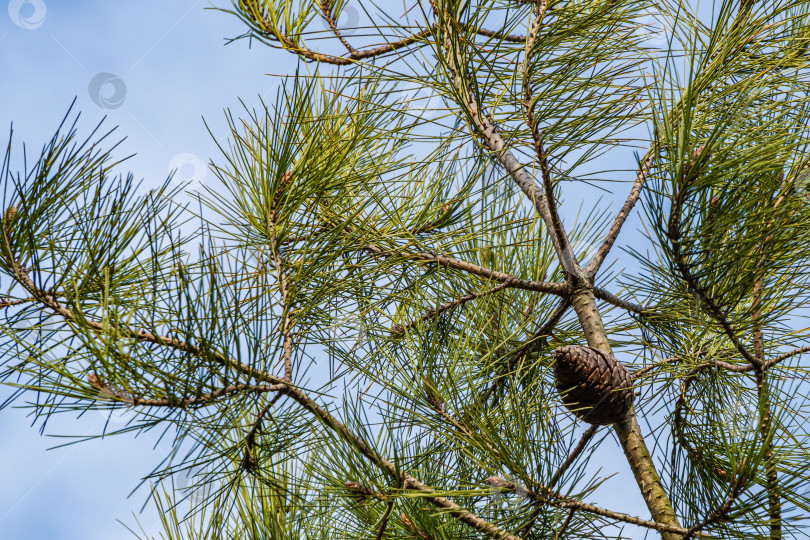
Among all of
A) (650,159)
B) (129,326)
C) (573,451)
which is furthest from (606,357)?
(129,326)

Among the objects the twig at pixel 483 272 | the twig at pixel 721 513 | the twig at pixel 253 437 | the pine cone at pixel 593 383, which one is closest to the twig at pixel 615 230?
the twig at pixel 483 272

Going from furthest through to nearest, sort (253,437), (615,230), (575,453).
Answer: (615,230) < (575,453) < (253,437)

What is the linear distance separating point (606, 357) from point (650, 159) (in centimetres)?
35

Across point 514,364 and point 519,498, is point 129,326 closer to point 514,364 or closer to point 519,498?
point 519,498

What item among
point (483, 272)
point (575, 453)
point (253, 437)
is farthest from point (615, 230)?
point (253, 437)

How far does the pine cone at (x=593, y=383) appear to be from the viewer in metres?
0.72

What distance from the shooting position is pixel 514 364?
0.98m

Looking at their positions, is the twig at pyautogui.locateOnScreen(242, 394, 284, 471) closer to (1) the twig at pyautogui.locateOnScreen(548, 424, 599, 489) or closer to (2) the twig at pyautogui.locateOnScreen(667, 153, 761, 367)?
(1) the twig at pyautogui.locateOnScreen(548, 424, 599, 489)

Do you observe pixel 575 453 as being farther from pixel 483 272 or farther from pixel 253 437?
pixel 253 437

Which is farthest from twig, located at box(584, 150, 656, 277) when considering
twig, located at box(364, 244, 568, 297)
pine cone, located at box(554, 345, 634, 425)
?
pine cone, located at box(554, 345, 634, 425)

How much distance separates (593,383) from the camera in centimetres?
73

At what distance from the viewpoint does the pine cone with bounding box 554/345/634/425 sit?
28.5 inches

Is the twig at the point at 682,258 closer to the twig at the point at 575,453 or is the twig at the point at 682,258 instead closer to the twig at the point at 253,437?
the twig at the point at 575,453

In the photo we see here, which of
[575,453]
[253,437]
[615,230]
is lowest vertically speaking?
[253,437]
